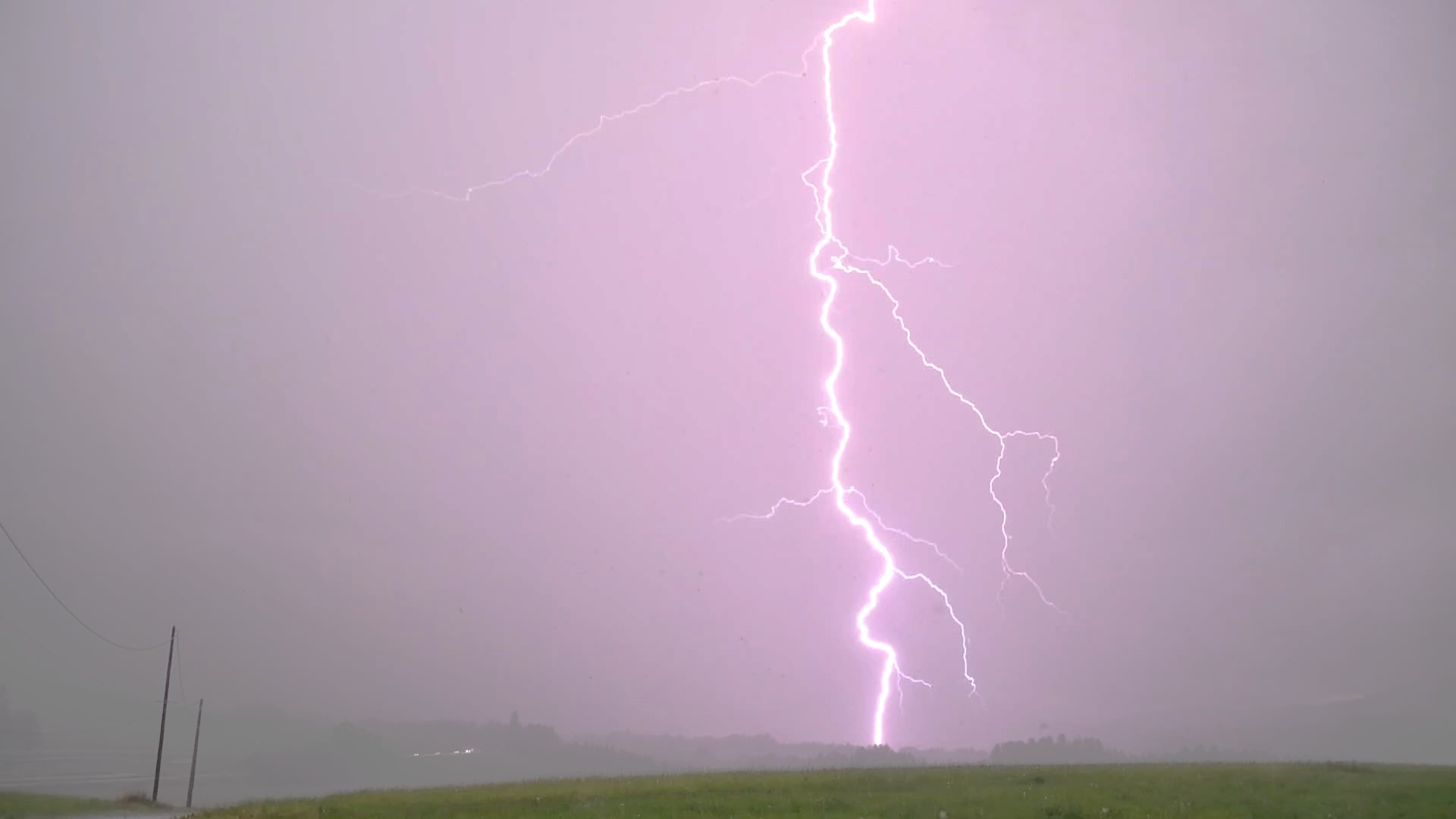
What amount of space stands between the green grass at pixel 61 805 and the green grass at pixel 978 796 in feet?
28.2

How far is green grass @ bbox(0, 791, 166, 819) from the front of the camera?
27453 millimetres

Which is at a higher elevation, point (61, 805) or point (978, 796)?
point (978, 796)

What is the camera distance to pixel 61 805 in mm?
30469

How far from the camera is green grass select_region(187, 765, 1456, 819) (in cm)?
1758

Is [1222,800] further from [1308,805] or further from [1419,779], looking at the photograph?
[1419,779]

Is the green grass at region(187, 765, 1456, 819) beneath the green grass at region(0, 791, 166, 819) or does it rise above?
above

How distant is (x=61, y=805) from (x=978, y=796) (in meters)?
29.9

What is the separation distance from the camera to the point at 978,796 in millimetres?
19109

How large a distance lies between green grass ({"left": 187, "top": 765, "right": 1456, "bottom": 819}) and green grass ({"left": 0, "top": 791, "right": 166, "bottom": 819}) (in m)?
8.60

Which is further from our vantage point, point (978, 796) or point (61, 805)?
point (61, 805)

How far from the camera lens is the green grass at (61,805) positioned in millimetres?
27453

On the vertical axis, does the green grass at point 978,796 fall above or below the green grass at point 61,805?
above

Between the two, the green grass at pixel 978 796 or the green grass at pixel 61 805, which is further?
the green grass at pixel 61 805

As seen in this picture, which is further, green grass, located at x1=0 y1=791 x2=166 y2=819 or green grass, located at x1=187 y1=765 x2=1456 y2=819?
green grass, located at x1=0 y1=791 x2=166 y2=819
